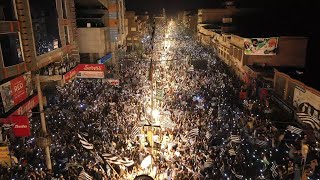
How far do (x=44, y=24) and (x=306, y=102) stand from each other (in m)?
24.1

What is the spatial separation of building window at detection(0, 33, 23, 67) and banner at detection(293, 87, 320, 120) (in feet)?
72.9

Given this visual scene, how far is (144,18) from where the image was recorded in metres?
98.2

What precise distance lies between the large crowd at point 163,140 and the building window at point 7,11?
7.87m

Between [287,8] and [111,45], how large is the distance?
34.0 meters

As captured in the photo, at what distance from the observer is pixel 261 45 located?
37.0 meters

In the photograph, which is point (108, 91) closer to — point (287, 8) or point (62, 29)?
point (62, 29)

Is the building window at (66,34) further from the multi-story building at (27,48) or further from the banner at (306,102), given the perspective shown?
the banner at (306,102)

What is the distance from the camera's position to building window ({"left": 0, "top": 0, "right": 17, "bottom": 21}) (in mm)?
20812

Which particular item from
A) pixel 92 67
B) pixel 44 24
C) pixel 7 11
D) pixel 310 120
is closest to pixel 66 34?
pixel 44 24

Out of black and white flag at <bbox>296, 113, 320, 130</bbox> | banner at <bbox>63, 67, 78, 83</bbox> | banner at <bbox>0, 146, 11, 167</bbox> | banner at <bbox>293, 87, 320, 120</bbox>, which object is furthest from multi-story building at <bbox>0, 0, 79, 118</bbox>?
banner at <bbox>293, 87, 320, 120</bbox>

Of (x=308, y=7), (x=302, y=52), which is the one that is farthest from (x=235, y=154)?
(x=308, y=7)

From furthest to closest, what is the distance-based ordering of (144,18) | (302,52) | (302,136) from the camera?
(144,18), (302,52), (302,136)

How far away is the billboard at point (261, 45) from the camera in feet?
121

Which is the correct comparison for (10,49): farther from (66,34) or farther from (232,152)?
(232,152)
